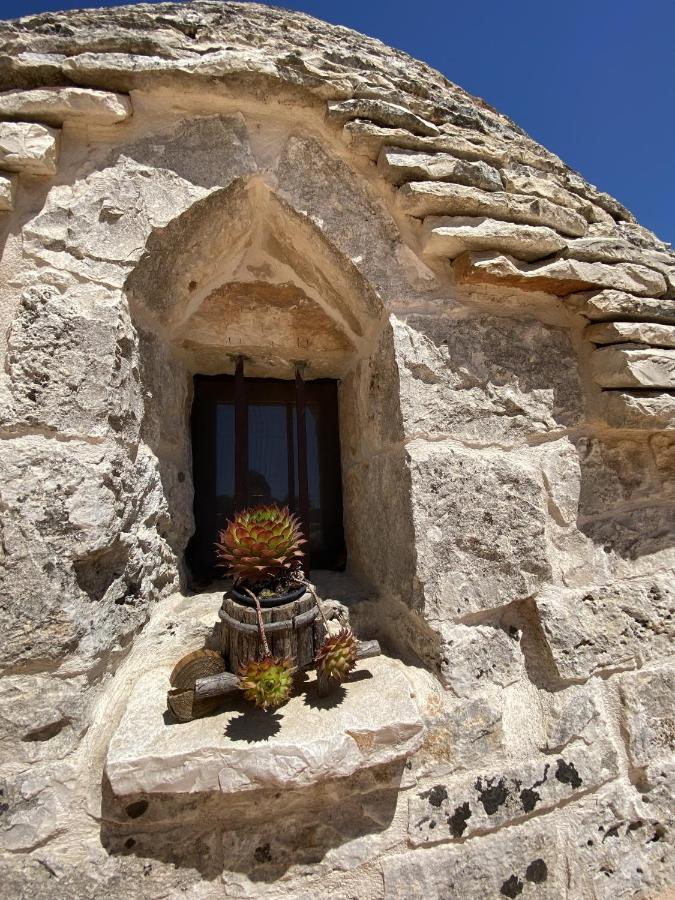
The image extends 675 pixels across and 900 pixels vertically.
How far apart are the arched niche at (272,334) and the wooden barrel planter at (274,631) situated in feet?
0.95

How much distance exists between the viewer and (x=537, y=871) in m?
1.02

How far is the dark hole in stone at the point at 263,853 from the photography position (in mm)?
925

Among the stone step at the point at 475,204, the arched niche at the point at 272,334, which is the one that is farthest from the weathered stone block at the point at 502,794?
the stone step at the point at 475,204

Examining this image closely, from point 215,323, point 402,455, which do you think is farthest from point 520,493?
point 215,323

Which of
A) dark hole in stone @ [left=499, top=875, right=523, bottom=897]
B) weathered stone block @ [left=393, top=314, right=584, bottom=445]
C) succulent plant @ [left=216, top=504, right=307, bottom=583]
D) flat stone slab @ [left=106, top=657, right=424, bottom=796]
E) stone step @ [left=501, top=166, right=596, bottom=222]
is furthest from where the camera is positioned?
stone step @ [left=501, top=166, right=596, bottom=222]

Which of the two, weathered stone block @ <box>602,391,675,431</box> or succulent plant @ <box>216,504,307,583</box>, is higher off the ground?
weathered stone block @ <box>602,391,675,431</box>

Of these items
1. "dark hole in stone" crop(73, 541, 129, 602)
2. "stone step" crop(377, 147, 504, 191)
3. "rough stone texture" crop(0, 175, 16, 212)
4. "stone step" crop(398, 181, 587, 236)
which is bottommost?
"dark hole in stone" crop(73, 541, 129, 602)

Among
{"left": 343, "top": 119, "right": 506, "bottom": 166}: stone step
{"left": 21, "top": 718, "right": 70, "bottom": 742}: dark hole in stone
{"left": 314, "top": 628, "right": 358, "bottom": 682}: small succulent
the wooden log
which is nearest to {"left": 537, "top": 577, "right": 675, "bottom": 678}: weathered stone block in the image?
{"left": 314, "top": 628, "right": 358, "bottom": 682}: small succulent

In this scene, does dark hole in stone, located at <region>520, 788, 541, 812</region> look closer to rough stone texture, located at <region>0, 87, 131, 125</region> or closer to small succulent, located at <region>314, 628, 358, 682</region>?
small succulent, located at <region>314, 628, 358, 682</region>

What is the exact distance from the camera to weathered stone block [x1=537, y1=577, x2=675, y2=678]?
115 cm

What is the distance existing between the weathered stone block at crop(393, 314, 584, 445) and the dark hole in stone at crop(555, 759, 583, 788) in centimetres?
81

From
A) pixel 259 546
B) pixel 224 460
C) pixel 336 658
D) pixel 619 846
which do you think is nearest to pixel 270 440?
pixel 224 460

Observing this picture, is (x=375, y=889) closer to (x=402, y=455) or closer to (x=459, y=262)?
(x=402, y=455)

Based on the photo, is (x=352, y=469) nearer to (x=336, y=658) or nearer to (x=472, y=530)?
(x=472, y=530)
